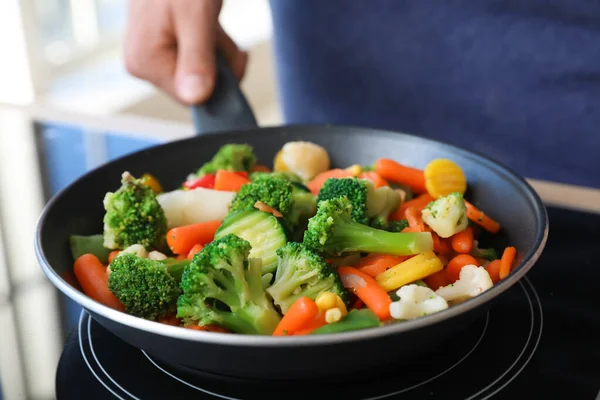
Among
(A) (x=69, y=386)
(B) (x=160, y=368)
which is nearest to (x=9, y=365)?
(A) (x=69, y=386)

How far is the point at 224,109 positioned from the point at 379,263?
648 millimetres

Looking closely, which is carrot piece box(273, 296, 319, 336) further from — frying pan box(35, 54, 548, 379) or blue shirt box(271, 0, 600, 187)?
blue shirt box(271, 0, 600, 187)

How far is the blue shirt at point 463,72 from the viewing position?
1.73 meters

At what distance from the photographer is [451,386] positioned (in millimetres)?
925

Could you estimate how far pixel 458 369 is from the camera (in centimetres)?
96

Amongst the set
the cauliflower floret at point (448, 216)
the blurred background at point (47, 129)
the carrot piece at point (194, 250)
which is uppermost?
the cauliflower floret at point (448, 216)

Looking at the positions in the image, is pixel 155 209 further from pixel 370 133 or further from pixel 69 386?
pixel 370 133

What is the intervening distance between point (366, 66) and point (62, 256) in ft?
3.84

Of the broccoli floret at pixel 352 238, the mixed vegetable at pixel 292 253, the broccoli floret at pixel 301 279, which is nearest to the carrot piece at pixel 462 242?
the mixed vegetable at pixel 292 253

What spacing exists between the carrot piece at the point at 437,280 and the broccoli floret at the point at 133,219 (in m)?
0.44

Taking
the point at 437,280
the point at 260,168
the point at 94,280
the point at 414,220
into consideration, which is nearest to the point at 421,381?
the point at 437,280

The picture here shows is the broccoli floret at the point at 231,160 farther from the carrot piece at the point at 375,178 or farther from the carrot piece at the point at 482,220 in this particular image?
the carrot piece at the point at 482,220

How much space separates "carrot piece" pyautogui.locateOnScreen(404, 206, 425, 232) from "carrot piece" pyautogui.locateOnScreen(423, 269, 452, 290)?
0.28ft

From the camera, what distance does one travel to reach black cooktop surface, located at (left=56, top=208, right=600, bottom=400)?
918 millimetres
